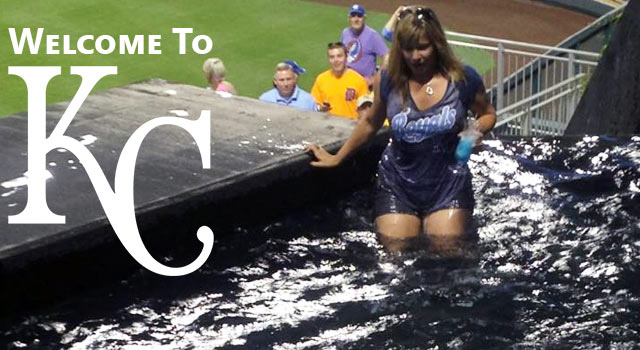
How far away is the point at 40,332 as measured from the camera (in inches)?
246

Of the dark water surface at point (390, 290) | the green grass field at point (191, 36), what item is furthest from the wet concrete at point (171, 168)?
the green grass field at point (191, 36)

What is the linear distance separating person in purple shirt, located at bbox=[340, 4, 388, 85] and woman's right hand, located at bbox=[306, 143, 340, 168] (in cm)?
696

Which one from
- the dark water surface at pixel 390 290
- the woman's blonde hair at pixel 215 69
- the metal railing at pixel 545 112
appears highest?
the woman's blonde hair at pixel 215 69

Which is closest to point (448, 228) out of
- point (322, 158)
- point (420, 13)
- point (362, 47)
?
point (322, 158)

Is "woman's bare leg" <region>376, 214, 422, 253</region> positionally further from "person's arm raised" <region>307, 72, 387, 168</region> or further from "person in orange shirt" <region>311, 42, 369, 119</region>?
"person in orange shirt" <region>311, 42, 369, 119</region>

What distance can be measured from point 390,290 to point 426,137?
3.29 ft

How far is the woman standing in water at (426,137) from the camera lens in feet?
23.6

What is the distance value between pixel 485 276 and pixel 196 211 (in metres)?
1.58

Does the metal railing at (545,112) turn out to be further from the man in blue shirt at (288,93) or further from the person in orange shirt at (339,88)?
the man in blue shirt at (288,93)

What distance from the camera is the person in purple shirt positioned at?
14.8 metres

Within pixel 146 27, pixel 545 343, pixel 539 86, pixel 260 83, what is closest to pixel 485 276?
pixel 545 343

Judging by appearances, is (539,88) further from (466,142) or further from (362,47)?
(466,142)

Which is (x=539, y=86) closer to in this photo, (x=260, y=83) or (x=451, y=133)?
(x=260, y=83)

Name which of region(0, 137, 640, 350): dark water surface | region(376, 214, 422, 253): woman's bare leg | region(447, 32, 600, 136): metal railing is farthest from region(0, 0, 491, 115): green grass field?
region(376, 214, 422, 253): woman's bare leg
